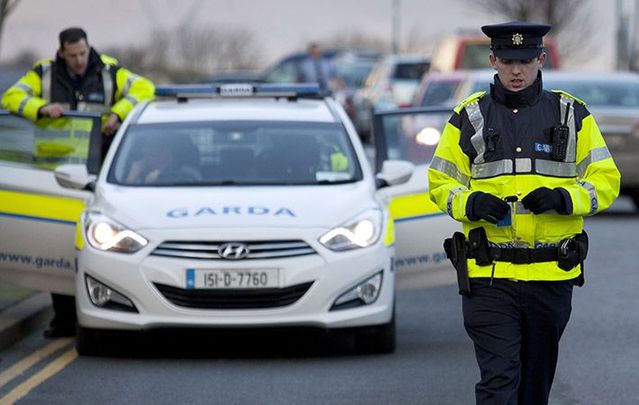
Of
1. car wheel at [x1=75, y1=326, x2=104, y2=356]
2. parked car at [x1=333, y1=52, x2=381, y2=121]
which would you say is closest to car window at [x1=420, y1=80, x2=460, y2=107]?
car wheel at [x1=75, y1=326, x2=104, y2=356]

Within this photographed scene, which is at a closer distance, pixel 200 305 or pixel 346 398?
pixel 346 398

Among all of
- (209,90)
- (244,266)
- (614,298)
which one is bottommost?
(614,298)

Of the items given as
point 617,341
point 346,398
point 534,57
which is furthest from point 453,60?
point 534,57

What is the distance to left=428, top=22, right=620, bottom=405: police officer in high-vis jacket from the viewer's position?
22.2 ft

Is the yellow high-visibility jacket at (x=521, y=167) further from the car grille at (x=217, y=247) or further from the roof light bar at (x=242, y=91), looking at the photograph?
the roof light bar at (x=242, y=91)

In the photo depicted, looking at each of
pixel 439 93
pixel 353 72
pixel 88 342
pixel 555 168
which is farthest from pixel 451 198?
pixel 353 72

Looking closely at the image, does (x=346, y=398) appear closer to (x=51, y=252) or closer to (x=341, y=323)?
(x=341, y=323)

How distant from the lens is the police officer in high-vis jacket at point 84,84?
12.1 m

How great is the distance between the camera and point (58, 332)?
1154 cm

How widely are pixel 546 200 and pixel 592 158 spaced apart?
1.12 feet

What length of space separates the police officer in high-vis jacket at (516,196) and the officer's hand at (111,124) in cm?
549

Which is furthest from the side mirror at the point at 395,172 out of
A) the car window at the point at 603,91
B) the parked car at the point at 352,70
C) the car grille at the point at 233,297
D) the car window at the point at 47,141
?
the parked car at the point at 352,70

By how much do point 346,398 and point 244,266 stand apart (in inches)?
46.4

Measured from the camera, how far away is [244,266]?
9906 mm
